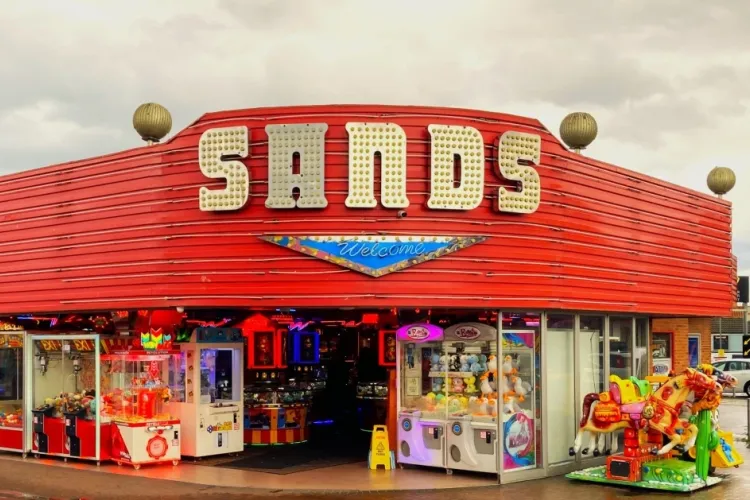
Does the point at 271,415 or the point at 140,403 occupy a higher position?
the point at 140,403

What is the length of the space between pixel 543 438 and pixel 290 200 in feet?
19.0

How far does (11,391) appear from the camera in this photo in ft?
65.0

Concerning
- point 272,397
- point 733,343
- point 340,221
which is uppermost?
point 340,221

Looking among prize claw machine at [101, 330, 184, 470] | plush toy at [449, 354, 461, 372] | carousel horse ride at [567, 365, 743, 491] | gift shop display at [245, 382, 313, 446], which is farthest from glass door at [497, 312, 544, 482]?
gift shop display at [245, 382, 313, 446]

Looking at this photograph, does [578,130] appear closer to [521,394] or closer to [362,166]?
[521,394]

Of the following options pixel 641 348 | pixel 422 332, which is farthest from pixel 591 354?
pixel 422 332

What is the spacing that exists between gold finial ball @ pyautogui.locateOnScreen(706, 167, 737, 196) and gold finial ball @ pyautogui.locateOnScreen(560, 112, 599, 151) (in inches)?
204

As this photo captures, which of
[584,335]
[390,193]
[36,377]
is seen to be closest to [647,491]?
[584,335]

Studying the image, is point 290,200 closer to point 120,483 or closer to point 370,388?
point 120,483

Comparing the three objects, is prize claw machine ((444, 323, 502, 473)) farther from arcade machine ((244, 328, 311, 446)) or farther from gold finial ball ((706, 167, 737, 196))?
gold finial ball ((706, 167, 737, 196))

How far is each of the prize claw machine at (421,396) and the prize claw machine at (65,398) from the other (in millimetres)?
5309

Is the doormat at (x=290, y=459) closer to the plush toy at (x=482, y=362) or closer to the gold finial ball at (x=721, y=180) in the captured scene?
the plush toy at (x=482, y=362)

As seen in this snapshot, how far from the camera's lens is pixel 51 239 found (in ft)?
61.6

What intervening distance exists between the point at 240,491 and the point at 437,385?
12.7 ft
